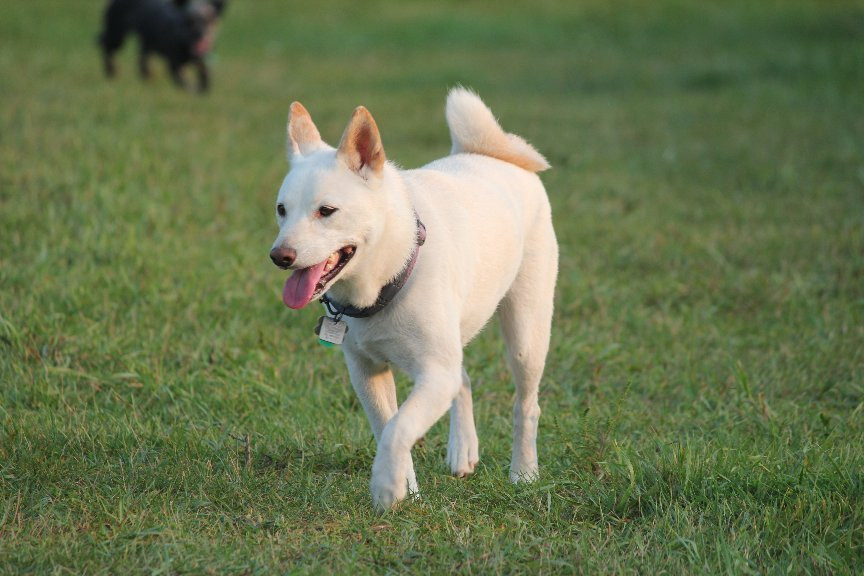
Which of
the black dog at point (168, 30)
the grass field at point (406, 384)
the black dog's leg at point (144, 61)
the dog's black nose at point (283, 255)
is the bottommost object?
the black dog's leg at point (144, 61)

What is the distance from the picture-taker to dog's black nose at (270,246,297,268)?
3.04m

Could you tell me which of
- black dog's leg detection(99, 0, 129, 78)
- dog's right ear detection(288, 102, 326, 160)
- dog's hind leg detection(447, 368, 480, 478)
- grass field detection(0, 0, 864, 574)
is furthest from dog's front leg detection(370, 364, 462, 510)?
black dog's leg detection(99, 0, 129, 78)

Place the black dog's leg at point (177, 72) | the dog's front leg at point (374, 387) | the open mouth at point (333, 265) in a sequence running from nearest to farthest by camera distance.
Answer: the open mouth at point (333, 265) < the dog's front leg at point (374, 387) < the black dog's leg at point (177, 72)

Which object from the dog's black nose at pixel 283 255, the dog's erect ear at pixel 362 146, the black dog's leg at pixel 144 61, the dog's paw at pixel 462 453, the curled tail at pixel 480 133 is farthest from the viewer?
the black dog's leg at pixel 144 61

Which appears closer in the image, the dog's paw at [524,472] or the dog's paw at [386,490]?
the dog's paw at [386,490]

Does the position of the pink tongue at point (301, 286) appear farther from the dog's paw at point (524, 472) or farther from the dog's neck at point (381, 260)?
the dog's paw at point (524, 472)

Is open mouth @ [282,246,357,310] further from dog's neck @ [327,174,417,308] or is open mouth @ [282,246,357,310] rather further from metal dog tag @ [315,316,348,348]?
metal dog tag @ [315,316,348,348]

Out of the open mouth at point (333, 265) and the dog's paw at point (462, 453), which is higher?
the open mouth at point (333, 265)

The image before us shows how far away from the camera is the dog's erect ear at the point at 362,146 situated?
128 inches

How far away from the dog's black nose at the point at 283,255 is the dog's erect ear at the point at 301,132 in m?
0.64

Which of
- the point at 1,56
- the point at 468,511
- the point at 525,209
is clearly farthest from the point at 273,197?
the point at 1,56

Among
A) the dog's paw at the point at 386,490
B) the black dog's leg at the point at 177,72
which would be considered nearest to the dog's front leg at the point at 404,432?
the dog's paw at the point at 386,490

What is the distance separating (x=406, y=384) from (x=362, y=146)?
1703 millimetres

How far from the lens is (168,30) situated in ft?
43.3
